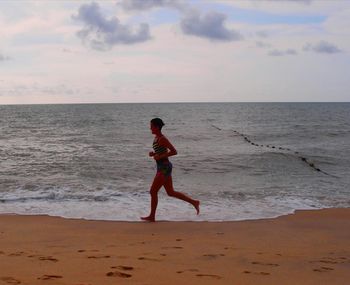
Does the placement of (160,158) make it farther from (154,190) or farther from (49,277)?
(49,277)

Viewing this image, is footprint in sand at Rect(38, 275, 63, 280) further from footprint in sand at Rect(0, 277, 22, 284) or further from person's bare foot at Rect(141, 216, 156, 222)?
person's bare foot at Rect(141, 216, 156, 222)

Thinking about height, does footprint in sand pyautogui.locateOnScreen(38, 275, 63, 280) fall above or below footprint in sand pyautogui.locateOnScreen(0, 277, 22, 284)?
below

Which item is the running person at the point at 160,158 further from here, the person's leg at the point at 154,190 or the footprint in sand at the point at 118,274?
the footprint in sand at the point at 118,274

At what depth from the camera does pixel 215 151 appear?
21.9m

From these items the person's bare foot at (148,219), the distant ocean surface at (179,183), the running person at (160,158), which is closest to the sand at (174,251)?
the person's bare foot at (148,219)

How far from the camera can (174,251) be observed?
5.63 meters

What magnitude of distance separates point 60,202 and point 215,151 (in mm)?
13077

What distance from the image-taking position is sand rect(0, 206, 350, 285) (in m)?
4.48

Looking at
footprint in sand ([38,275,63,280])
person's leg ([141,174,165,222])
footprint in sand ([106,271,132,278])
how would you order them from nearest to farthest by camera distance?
footprint in sand ([38,275,63,280]), footprint in sand ([106,271,132,278]), person's leg ([141,174,165,222])

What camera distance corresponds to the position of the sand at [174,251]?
14.7 feet

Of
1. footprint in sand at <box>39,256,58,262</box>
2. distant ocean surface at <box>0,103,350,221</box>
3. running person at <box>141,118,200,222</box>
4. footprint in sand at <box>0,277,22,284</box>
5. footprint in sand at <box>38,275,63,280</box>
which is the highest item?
running person at <box>141,118,200,222</box>

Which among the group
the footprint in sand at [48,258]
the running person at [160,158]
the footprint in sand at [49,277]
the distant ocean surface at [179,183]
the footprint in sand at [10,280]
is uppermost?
the running person at [160,158]

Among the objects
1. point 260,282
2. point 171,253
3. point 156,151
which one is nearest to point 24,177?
point 156,151

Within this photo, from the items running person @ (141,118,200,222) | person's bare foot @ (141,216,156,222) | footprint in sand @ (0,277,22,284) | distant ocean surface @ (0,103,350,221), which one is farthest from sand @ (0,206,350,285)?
distant ocean surface @ (0,103,350,221)
